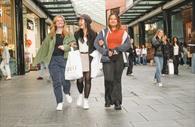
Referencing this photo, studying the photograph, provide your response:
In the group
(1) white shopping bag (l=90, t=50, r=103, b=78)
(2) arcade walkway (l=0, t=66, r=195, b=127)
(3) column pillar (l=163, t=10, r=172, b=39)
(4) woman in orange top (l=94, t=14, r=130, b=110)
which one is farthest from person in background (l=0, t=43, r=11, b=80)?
(3) column pillar (l=163, t=10, r=172, b=39)

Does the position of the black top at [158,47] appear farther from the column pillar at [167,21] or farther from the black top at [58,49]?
the column pillar at [167,21]

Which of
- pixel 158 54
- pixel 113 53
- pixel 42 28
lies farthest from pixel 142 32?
pixel 113 53

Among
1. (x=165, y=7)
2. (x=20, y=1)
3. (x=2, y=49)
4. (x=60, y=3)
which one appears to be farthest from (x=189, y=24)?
(x=2, y=49)

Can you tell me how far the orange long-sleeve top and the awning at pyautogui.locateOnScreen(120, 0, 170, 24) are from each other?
2493cm

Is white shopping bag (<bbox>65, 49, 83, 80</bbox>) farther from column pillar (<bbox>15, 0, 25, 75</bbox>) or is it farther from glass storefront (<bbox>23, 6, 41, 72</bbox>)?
glass storefront (<bbox>23, 6, 41, 72</bbox>)

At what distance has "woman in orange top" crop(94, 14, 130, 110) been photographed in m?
9.07

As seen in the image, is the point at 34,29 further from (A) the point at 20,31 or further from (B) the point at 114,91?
(B) the point at 114,91

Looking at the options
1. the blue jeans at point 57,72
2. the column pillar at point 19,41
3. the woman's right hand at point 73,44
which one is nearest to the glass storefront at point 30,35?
the column pillar at point 19,41

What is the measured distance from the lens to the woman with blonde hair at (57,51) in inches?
369

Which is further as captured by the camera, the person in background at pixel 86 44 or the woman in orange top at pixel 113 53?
the person in background at pixel 86 44

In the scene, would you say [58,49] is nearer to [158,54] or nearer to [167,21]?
[158,54]

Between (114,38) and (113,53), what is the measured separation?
1.00 ft

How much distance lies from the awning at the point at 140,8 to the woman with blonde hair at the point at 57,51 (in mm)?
24720

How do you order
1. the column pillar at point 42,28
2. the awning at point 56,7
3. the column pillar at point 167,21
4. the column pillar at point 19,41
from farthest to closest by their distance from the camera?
1. the column pillar at point 42,28
2. the column pillar at point 167,21
3. the awning at point 56,7
4. the column pillar at point 19,41
